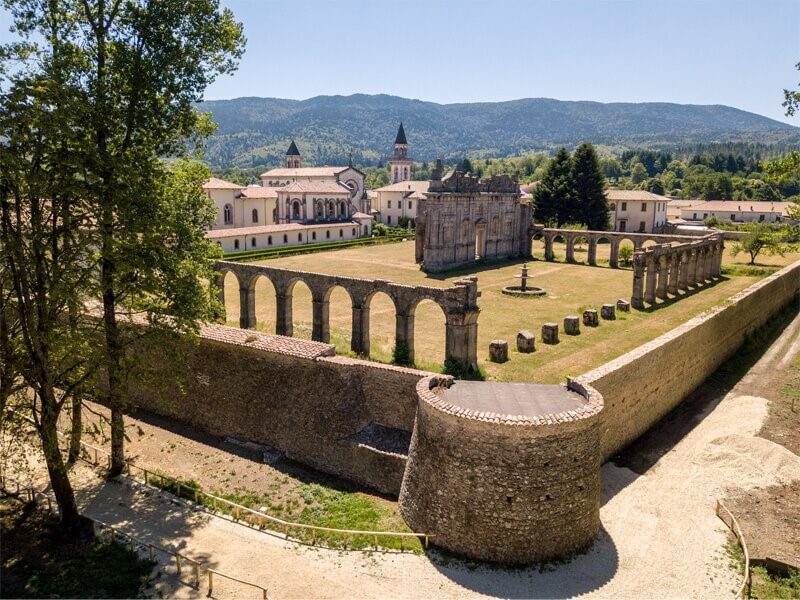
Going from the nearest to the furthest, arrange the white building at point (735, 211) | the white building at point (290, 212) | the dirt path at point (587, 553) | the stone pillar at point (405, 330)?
the dirt path at point (587, 553) → the stone pillar at point (405, 330) → the white building at point (290, 212) → the white building at point (735, 211)

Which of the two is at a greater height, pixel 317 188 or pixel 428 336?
pixel 317 188

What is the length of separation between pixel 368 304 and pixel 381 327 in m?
5.98

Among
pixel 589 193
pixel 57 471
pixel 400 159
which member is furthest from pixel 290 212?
pixel 57 471

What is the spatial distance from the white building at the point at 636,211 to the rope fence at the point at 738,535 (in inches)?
2577

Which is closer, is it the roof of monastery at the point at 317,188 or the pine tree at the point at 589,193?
the pine tree at the point at 589,193

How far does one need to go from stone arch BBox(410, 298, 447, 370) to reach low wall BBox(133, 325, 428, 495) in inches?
223

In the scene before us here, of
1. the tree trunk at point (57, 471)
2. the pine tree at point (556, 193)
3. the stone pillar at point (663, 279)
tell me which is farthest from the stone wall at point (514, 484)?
the pine tree at point (556, 193)

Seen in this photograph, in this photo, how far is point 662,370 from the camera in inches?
866

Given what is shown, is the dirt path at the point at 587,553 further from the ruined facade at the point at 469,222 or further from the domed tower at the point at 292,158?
the domed tower at the point at 292,158

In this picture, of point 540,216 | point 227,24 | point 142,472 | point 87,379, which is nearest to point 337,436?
point 142,472

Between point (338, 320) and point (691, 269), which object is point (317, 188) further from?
point (338, 320)

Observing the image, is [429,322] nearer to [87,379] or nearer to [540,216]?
[87,379]

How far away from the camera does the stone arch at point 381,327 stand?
25922mm

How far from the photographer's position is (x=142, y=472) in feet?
59.0
